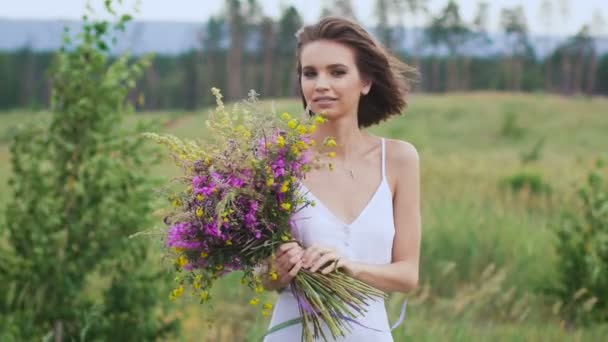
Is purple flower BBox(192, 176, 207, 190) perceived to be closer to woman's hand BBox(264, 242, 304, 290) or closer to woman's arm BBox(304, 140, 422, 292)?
woman's hand BBox(264, 242, 304, 290)

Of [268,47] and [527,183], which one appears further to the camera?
[268,47]

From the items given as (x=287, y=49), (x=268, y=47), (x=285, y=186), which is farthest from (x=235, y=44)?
(x=285, y=186)

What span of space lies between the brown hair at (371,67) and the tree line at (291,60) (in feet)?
198

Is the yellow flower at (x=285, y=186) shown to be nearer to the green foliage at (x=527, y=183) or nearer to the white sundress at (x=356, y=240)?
the white sundress at (x=356, y=240)

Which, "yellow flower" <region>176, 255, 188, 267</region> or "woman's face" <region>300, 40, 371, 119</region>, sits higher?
"woman's face" <region>300, 40, 371, 119</region>

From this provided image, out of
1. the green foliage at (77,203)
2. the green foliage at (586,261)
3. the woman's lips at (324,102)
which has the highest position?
the woman's lips at (324,102)

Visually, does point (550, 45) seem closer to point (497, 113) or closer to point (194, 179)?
point (497, 113)

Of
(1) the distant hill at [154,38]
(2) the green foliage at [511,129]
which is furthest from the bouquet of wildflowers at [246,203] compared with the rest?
(2) the green foliage at [511,129]

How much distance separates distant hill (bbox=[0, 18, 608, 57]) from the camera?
267 inches

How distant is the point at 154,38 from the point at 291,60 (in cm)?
9058

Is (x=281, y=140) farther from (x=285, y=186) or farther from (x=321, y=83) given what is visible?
(x=321, y=83)

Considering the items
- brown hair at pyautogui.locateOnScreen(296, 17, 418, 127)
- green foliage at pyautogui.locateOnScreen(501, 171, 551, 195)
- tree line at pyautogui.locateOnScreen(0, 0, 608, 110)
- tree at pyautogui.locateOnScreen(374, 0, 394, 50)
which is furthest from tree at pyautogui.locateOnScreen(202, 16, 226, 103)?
brown hair at pyautogui.locateOnScreen(296, 17, 418, 127)

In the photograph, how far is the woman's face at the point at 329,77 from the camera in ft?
9.00

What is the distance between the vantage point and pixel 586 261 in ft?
20.0
